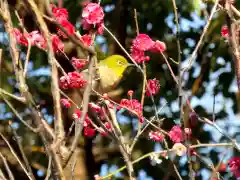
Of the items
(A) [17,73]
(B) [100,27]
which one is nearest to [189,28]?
(B) [100,27]

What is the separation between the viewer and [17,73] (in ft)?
7.52

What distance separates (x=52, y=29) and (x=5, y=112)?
1466mm

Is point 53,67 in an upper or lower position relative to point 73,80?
upper

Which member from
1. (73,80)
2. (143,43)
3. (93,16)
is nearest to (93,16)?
(93,16)

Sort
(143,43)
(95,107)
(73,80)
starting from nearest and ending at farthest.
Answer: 1. (73,80)
2. (95,107)
3. (143,43)

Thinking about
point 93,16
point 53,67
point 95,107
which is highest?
point 53,67

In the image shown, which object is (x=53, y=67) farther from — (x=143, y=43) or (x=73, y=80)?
A: (x=143, y=43)

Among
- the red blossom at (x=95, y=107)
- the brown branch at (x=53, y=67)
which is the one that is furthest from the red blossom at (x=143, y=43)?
the brown branch at (x=53, y=67)

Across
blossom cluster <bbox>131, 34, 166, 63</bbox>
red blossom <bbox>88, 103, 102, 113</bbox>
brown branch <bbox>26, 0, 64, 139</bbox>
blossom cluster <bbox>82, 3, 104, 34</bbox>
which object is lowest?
red blossom <bbox>88, 103, 102, 113</bbox>

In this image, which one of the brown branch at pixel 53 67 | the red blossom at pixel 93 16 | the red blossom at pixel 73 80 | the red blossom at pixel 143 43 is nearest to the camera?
the brown branch at pixel 53 67

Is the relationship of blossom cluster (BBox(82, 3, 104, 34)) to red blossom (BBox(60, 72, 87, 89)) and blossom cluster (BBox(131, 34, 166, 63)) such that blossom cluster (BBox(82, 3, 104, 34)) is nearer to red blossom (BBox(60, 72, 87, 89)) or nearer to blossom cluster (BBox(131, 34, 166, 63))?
red blossom (BBox(60, 72, 87, 89))

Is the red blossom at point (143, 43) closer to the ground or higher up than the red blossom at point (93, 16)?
closer to the ground

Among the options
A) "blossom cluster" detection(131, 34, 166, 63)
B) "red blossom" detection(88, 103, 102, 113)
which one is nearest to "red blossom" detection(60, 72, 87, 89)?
"red blossom" detection(88, 103, 102, 113)

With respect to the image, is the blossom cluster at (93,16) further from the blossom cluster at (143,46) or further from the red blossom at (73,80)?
the blossom cluster at (143,46)
